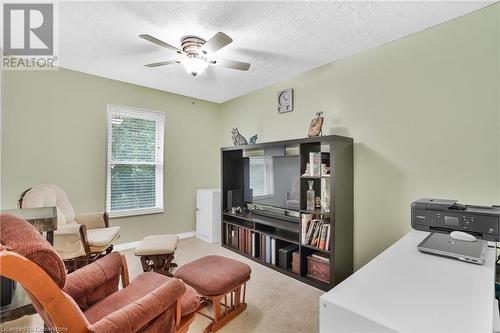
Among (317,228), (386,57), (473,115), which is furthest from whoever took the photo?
(317,228)

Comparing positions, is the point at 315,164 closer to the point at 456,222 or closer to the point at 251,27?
the point at 456,222

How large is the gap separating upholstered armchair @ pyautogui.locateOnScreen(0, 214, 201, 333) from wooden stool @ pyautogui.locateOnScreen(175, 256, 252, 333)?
28 cm

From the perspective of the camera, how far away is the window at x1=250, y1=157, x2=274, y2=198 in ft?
10.8

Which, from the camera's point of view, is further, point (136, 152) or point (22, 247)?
point (136, 152)

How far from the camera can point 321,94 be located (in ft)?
9.68

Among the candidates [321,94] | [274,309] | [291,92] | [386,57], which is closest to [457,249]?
[274,309]

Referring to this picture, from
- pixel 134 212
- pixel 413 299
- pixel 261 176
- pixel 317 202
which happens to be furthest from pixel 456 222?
pixel 134 212

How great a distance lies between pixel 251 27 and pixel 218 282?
2.17m

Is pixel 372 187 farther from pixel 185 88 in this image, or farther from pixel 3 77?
pixel 3 77

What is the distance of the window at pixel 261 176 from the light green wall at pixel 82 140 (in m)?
1.24

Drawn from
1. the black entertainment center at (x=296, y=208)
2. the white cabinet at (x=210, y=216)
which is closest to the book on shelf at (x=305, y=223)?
the black entertainment center at (x=296, y=208)

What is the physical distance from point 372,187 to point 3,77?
425 cm

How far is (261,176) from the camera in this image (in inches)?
135

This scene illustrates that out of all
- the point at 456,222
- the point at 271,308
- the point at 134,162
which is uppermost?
the point at 134,162
